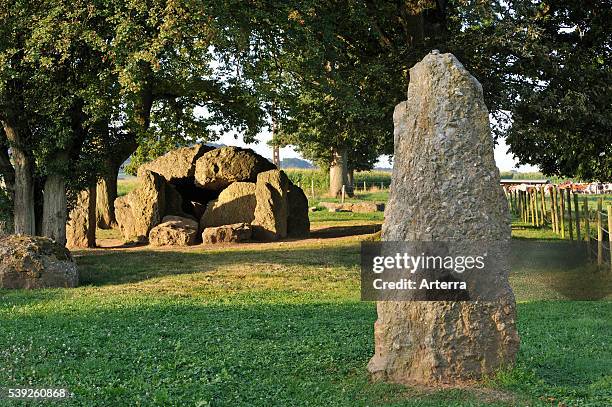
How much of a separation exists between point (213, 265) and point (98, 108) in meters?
5.17

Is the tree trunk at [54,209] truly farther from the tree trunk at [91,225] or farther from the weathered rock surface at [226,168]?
the weathered rock surface at [226,168]

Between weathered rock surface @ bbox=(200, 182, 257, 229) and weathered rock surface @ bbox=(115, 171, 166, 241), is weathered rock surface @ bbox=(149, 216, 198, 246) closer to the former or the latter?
weathered rock surface @ bbox=(115, 171, 166, 241)

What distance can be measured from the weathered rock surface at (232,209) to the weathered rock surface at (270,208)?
30cm

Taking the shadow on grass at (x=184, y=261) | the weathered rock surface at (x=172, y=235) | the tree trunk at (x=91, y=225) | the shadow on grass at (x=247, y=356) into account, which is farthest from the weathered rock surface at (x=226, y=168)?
the shadow on grass at (x=247, y=356)

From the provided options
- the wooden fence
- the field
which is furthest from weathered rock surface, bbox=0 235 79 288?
the wooden fence

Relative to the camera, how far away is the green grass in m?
8.06

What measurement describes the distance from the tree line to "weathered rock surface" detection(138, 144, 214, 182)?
104 inches

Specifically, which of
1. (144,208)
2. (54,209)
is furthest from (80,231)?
(54,209)

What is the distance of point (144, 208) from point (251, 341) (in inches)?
720

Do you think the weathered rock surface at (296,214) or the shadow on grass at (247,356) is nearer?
the shadow on grass at (247,356)

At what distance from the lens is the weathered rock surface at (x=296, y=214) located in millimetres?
29641

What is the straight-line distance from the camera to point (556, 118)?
2203 centimetres

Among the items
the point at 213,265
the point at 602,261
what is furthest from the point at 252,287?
the point at 602,261

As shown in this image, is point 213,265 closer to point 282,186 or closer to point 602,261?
point 282,186
